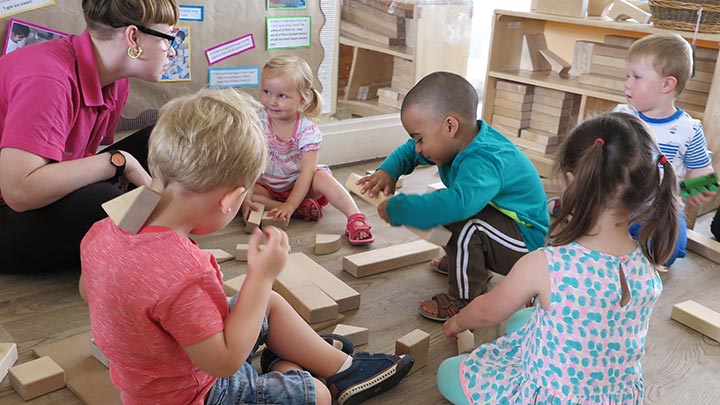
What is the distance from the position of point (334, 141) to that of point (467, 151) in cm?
165

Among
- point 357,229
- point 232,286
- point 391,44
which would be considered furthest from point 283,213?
point 391,44

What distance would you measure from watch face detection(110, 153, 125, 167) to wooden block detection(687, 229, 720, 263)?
2.32m

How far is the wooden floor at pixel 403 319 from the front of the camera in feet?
6.01

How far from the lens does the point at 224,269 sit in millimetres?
2398

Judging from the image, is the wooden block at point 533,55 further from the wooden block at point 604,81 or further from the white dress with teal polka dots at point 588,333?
the white dress with teal polka dots at point 588,333

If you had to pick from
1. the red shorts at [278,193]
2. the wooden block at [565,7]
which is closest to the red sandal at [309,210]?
the red shorts at [278,193]

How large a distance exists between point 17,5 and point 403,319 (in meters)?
1.82

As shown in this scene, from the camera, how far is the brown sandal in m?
2.14

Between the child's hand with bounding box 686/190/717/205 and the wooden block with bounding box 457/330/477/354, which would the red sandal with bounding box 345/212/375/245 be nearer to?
the wooden block with bounding box 457/330/477/354

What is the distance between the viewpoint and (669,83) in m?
2.63

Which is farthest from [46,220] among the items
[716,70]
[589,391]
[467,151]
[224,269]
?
[716,70]

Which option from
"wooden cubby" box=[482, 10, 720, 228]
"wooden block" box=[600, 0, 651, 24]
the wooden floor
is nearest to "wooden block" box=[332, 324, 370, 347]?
the wooden floor

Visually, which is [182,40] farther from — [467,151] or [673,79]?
[673,79]

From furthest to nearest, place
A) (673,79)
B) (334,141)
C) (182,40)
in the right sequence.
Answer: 1. (334,141)
2. (182,40)
3. (673,79)
